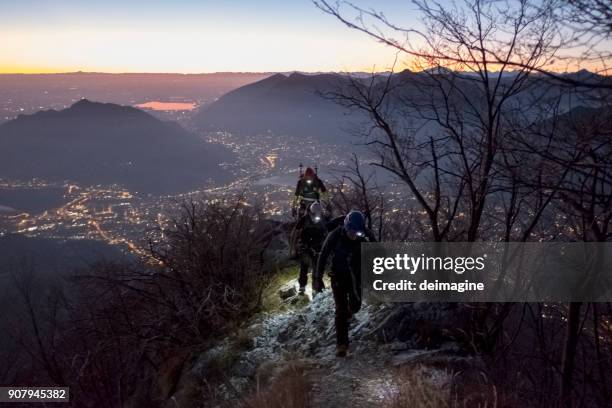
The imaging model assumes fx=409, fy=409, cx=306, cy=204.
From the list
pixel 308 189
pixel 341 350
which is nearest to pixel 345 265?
pixel 341 350

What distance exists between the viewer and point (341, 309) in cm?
638

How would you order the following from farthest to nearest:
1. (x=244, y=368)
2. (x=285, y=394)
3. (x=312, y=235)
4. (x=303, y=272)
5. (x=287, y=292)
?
(x=287, y=292)
(x=303, y=272)
(x=312, y=235)
(x=244, y=368)
(x=285, y=394)

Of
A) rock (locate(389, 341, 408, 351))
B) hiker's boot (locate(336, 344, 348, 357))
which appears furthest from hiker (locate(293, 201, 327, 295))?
rock (locate(389, 341, 408, 351))

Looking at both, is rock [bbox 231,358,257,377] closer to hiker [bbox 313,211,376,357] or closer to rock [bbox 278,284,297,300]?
hiker [bbox 313,211,376,357]

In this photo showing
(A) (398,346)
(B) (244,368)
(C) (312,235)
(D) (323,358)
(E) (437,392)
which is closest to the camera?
(E) (437,392)

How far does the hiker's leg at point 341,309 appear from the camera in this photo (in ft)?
20.6

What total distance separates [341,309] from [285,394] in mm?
2087

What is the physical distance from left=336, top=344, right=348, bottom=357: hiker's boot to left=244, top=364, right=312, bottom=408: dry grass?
4.37 ft

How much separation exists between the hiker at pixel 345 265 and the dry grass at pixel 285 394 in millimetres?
1464

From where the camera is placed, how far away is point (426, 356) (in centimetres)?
575

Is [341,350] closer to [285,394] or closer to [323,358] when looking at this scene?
[323,358]

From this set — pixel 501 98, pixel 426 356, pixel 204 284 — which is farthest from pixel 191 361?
pixel 501 98

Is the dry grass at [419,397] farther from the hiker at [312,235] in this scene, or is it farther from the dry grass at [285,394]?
the hiker at [312,235]

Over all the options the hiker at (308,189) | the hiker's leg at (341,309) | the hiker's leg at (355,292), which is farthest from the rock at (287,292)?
the hiker's leg at (355,292)
